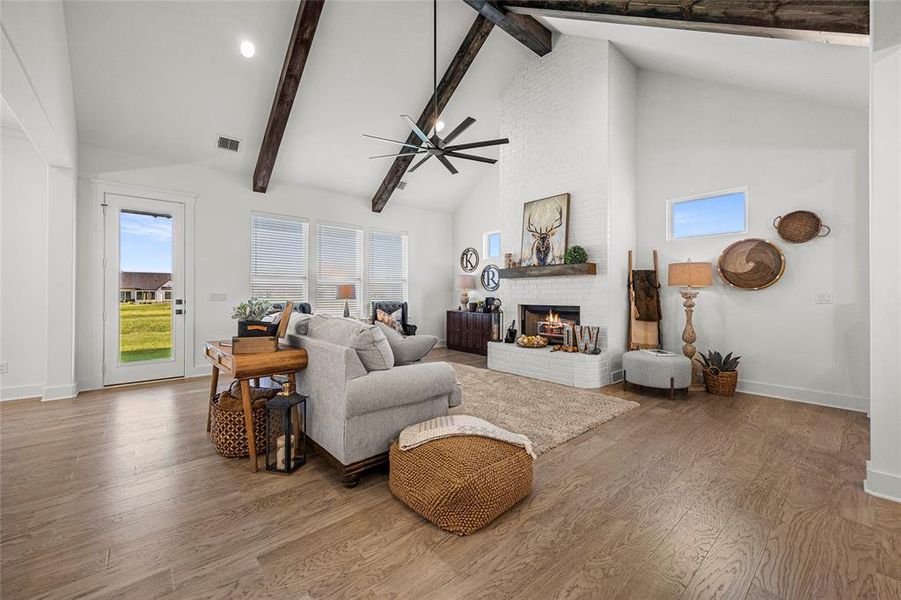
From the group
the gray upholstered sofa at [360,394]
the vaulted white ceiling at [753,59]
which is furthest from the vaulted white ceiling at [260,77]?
the gray upholstered sofa at [360,394]

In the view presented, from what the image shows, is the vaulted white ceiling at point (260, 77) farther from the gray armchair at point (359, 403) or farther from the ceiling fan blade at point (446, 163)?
the gray armchair at point (359, 403)

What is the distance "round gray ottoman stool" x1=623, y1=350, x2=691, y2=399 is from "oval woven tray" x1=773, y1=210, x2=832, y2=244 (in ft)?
5.61

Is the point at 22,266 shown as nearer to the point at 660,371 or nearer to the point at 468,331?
the point at 468,331

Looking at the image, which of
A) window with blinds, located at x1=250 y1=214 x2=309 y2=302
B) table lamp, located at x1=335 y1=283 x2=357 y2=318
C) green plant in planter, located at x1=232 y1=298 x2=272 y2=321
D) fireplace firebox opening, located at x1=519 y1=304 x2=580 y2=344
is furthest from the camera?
table lamp, located at x1=335 y1=283 x2=357 y2=318

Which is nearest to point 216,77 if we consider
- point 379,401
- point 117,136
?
point 117,136

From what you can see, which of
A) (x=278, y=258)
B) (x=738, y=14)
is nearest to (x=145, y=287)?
(x=278, y=258)

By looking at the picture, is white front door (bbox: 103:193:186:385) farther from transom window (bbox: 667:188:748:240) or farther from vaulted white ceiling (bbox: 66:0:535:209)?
transom window (bbox: 667:188:748:240)

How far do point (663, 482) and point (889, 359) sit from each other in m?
1.42

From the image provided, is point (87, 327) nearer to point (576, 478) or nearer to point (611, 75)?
point (576, 478)

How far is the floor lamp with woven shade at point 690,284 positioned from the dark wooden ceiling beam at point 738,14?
6.98 feet

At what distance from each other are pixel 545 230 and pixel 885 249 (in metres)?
3.52

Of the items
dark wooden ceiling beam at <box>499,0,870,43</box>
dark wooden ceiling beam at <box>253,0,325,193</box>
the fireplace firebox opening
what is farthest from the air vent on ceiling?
the fireplace firebox opening

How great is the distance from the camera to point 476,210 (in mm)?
7980

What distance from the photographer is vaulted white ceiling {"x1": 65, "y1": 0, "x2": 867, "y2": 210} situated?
3.57 meters
